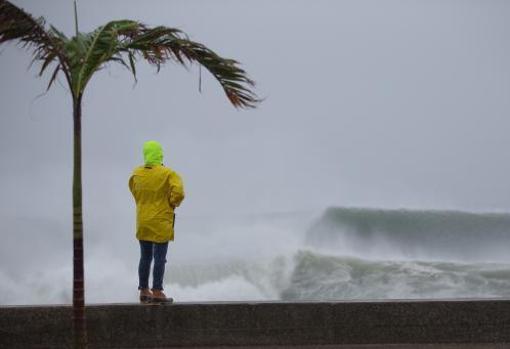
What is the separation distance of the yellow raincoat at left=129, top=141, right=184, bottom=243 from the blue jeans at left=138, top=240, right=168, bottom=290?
0.09 meters

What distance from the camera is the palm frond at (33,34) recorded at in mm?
5805

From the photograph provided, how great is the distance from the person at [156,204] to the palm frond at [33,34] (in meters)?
2.39

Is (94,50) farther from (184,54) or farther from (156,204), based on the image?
(156,204)

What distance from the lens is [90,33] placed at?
6.25 m

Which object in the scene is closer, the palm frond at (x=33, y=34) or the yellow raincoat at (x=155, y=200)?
the palm frond at (x=33, y=34)

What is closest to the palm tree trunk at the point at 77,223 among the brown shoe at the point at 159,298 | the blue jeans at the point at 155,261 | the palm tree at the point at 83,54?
the palm tree at the point at 83,54

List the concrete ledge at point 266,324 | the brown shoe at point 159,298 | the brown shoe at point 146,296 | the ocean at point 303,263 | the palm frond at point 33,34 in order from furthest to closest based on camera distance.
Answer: the ocean at point 303,263
the brown shoe at point 146,296
the brown shoe at point 159,298
the concrete ledge at point 266,324
the palm frond at point 33,34

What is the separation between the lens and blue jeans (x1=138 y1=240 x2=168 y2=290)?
8.41m

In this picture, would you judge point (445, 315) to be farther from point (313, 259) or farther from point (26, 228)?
point (26, 228)

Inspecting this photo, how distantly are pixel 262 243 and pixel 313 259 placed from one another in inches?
109

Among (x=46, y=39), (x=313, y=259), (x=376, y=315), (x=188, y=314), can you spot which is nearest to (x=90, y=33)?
(x=46, y=39)

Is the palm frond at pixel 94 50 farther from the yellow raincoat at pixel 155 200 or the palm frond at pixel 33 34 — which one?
the yellow raincoat at pixel 155 200

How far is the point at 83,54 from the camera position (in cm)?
604

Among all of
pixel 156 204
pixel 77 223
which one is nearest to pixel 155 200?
pixel 156 204
